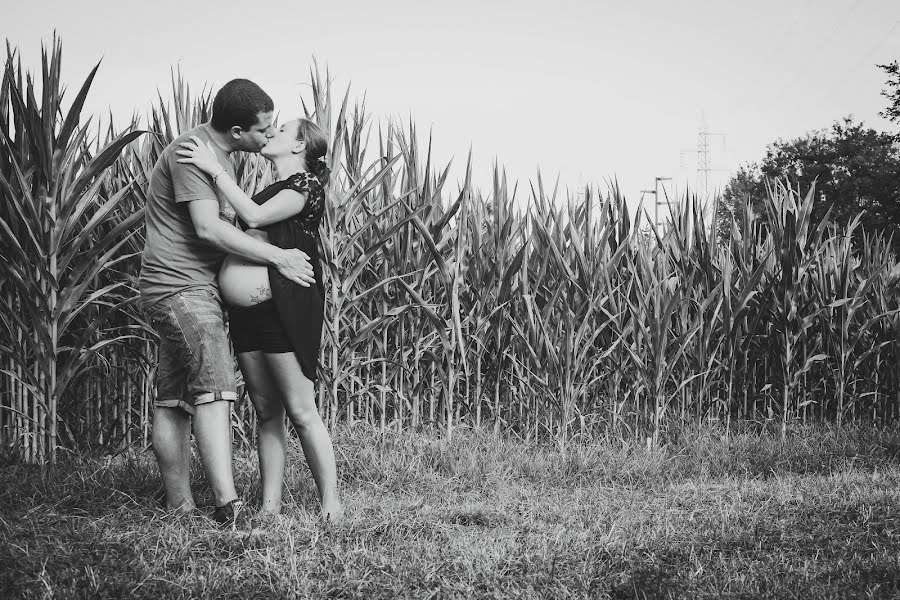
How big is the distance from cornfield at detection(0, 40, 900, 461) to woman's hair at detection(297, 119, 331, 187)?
0.83 metres

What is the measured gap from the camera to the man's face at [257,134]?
8.99ft

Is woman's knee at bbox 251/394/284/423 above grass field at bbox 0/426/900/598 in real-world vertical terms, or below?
above

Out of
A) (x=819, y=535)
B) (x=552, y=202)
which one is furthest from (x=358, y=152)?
(x=819, y=535)

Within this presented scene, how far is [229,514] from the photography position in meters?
2.60

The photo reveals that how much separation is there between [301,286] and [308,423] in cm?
50

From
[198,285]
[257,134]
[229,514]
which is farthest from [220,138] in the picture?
[229,514]

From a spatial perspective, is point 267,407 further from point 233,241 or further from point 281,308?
point 233,241

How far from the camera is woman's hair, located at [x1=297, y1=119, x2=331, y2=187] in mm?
2850

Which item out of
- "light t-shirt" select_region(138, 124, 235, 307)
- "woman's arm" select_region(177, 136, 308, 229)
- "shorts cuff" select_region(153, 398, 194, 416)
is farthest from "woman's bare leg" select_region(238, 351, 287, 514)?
"woman's arm" select_region(177, 136, 308, 229)

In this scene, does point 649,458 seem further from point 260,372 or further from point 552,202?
point 260,372

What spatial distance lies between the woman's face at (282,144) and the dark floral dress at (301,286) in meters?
0.12

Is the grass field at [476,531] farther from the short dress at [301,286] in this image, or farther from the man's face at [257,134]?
the man's face at [257,134]

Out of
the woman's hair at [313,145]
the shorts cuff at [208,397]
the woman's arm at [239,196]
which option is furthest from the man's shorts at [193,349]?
the woman's hair at [313,145]

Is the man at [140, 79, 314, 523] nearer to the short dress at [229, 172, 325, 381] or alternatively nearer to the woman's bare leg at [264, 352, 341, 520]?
the short dress at [229, 172, 325, 381]
